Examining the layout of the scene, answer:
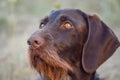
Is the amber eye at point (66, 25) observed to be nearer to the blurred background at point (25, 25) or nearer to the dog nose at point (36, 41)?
the dog nose at point (36, 41)

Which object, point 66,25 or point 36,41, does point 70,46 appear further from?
point 36,41

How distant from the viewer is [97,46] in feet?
33.3

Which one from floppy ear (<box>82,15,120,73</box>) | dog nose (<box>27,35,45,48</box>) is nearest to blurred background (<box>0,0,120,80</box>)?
floppy ear (<box>82,15,120,73</box>)

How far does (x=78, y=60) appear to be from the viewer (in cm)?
1005

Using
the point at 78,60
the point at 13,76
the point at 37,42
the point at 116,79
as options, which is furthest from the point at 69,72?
the point at 13,76

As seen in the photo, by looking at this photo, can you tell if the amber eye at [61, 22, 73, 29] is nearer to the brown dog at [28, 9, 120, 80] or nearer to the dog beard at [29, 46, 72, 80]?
the brown dog at [28, 9, 120, 80]

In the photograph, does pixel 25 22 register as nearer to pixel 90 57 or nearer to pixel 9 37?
pixel 9 37

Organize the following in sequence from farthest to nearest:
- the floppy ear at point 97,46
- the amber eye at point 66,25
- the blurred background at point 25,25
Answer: the blurred background at point 25,25 < the floppy ear at point 97,46 < the amber eye at point 66,25

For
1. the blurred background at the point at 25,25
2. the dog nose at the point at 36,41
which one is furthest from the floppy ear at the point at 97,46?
the blurred background at the point at 25,25

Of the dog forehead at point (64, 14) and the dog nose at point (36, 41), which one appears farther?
the dog forehead at point (64, 14)

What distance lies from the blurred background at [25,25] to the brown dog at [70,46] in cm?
346

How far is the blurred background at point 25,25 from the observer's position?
14.6 m

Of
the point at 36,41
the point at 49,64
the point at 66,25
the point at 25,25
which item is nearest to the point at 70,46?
the point at 66,25

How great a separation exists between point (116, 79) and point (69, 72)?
3.64m
